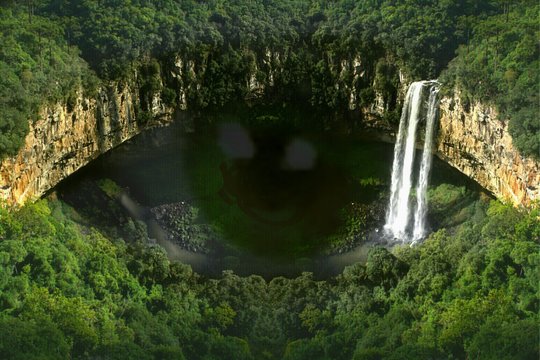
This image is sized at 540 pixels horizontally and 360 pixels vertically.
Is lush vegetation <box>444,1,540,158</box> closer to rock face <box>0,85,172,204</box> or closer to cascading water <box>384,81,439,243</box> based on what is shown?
cascading water <box>384,81,439,243</box>

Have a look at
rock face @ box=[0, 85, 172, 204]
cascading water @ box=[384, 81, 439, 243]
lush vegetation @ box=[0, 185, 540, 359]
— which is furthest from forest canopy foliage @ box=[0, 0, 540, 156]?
lush vegetation @ box=[0, 185, 540, 359]

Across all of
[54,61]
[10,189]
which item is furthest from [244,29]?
[10,189]

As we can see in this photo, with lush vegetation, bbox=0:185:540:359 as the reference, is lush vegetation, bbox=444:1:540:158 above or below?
above

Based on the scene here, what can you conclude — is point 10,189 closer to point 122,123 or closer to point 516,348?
point 122,123

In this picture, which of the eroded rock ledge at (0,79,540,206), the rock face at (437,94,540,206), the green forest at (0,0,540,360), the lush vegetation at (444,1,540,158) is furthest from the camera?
the eroded rock ledge at (0,79,540,206)

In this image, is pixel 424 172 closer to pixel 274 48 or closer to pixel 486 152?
pixel 486 152

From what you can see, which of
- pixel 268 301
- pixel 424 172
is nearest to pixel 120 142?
pixel 268 301

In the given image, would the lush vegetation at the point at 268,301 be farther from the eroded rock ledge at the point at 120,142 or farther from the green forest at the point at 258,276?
the eroded rock ledge at the point at 120,142
